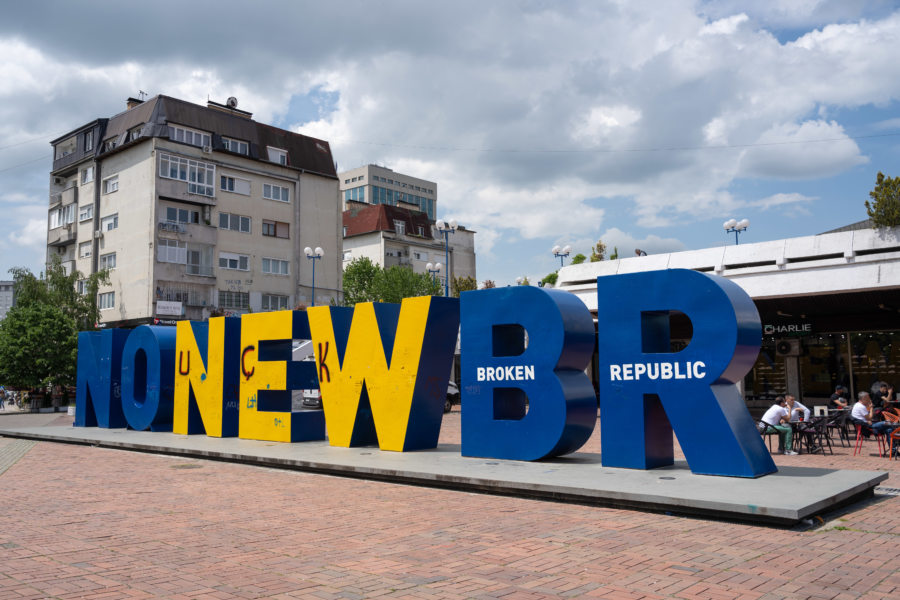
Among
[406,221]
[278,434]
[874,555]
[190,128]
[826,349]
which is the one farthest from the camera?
[406,221]

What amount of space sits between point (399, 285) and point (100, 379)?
3670 centimetres

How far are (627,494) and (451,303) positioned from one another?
6.53 metres

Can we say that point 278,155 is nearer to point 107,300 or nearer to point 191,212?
point 191,212

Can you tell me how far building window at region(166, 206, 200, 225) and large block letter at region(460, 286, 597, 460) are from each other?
1430 inches

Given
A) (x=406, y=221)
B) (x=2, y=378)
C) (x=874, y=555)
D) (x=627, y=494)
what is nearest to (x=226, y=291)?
(x=2, y=378)

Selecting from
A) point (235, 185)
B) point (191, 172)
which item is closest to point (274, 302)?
point (235, 185)

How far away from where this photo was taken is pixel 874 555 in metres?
6.78

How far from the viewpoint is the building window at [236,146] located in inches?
1961

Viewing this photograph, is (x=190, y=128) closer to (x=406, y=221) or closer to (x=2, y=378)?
Answer: (x=2, y=378)

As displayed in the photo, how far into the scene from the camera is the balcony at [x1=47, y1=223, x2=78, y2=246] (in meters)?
50.8

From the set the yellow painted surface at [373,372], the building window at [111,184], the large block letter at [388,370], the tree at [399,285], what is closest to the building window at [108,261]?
the building window at [111,184]

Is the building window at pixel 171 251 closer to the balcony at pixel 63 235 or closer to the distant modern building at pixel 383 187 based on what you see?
the balcony at pixel 63 235

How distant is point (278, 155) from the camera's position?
52469mm

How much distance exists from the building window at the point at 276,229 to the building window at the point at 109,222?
9419 mm
